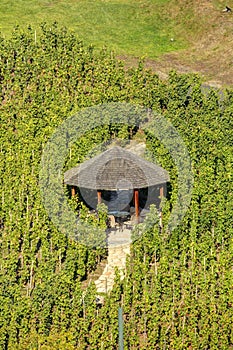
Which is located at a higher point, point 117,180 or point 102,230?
point 117,180

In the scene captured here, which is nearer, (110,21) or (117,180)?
(117,180)

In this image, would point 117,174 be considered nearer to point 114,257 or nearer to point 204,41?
point 114,257

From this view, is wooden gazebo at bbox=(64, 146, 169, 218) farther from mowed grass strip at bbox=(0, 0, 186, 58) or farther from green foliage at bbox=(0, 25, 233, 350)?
mowed grass strip at bbox=(0, 0, 186, 58)

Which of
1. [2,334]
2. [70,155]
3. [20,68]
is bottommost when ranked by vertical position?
[2,334]

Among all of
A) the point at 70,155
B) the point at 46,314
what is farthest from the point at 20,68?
the point at 46,314

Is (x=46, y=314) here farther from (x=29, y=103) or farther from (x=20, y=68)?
(x=20, y=68)

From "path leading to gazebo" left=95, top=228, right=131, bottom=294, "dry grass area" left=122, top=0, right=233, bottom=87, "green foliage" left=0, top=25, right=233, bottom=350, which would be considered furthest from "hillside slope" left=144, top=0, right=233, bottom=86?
"path leading to gazebo" left=95, top=228, right=131, bottom=294

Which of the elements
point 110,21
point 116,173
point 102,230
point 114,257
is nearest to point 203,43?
point 110,21
